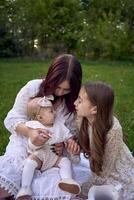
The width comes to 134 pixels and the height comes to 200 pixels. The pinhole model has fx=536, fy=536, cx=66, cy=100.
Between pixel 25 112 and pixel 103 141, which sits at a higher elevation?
pixel 25 112

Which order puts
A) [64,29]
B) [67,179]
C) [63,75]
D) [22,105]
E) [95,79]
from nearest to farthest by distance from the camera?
[67,179] → [63,75] → [22,105] → [95,79] → [64,29]

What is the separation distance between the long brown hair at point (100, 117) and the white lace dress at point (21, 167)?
302 mm

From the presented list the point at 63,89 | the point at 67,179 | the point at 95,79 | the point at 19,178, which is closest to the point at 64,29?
the point at 95,79

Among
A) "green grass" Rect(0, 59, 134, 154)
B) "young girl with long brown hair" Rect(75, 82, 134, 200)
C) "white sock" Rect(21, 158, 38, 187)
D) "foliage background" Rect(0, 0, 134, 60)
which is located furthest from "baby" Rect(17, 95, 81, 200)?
"foliage background" Rect(0, 0, 134, 60)

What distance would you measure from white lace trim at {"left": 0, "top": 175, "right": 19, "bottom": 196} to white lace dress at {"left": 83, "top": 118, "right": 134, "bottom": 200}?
54 centimetres

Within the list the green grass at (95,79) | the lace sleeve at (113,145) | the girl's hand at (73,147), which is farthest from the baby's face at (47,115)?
the green grass at (95,79)

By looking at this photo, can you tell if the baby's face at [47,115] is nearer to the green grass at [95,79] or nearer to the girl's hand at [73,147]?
the girl's hand at [73,147]

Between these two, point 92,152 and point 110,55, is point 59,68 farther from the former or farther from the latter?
point 110,55

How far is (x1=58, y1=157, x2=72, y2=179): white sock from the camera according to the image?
3.69 m

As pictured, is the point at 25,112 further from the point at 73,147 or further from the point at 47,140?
the point at 73,147

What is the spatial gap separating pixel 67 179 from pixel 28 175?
30 centimetres

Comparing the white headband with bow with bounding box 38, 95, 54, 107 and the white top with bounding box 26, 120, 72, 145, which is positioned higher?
the white headband with bow with bounding box 38, 95, 54, 107

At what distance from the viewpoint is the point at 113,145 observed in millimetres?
3736

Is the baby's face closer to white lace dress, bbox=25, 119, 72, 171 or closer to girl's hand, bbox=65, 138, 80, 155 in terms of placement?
white lace dress, bbox=25, 119, 72, 171
